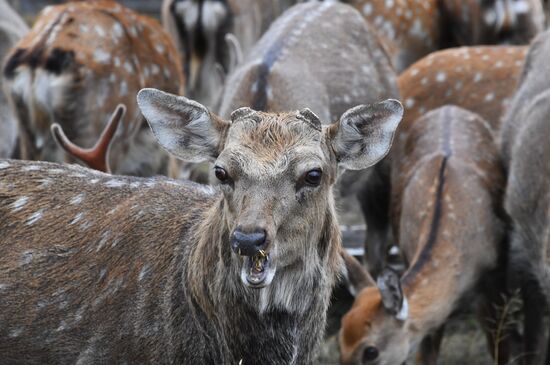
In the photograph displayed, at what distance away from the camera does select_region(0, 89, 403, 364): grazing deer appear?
429cm

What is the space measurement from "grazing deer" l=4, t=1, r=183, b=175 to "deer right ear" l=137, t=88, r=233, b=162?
3.20 m

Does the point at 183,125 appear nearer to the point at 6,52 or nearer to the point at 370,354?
the point at 370,354

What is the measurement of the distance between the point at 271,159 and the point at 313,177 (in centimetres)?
15

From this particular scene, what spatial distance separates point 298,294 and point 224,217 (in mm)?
360

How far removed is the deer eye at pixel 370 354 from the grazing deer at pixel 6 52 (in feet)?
9.63

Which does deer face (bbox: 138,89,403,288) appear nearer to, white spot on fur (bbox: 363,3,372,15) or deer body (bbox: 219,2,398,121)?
deer body (bbox: 219,2,398,121)

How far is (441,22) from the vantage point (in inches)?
421

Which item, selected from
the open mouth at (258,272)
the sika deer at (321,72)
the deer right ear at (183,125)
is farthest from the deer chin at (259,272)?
the sika deer at (321,72)

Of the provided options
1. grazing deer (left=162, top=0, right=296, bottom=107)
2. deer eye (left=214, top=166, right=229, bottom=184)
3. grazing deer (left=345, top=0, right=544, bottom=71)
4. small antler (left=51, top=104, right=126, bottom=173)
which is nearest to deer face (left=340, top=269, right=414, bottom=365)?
small antler (left=51, top=104, right=126, bottom=173)

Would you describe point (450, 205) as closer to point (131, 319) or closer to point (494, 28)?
point (131, 319)

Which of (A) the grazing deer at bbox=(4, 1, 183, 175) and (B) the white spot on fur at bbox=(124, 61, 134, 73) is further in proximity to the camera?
(B) the white spot on fur at bbox=(124, 61, 134, 73)

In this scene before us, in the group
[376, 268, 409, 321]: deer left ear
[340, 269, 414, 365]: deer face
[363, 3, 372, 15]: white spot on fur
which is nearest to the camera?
[376, 268, 409, 321]: deer left ear

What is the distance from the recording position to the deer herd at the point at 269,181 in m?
4.42

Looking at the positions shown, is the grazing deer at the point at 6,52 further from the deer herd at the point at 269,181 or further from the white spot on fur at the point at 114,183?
the white spot on fur at the point at 114,183
